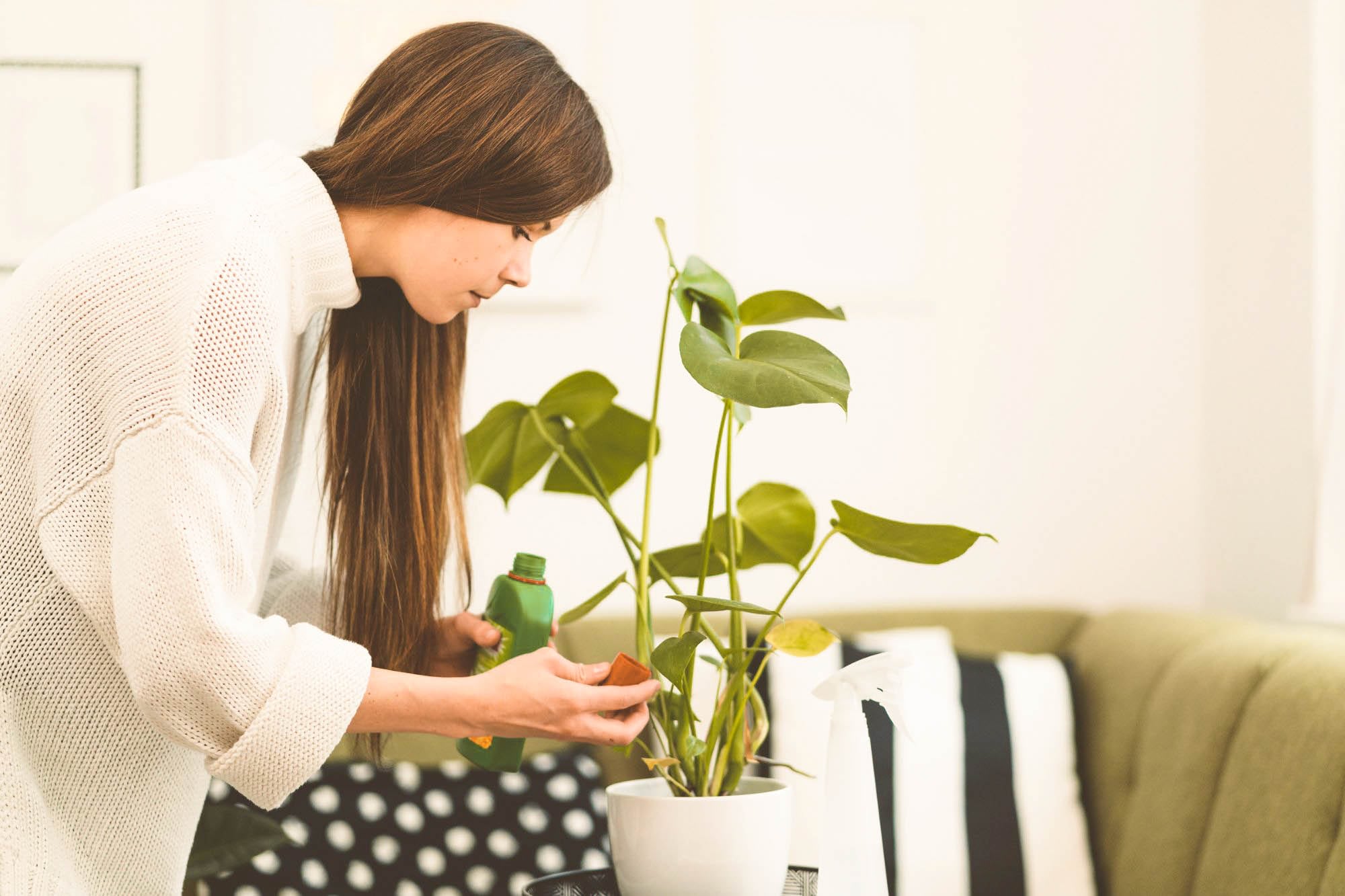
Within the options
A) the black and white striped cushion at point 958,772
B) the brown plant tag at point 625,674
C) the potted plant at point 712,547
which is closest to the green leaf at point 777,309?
the potted plant at point 712,547

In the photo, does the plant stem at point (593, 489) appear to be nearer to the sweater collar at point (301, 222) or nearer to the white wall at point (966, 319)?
the sweater collar at point (301, 222)

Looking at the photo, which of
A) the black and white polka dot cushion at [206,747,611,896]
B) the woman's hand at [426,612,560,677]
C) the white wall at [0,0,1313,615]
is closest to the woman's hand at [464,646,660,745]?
the woman's hand at [426,612,560,677]

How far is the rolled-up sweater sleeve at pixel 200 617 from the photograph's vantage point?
0.77 meters

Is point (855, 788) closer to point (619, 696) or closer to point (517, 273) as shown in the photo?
point (619, 696)

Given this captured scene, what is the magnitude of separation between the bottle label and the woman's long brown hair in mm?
62

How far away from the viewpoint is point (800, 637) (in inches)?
41.7

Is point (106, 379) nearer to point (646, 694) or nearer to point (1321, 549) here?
point (646, 694)

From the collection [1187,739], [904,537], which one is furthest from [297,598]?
[1187,739]

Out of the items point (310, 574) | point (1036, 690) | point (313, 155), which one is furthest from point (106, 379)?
point (1036, 690)

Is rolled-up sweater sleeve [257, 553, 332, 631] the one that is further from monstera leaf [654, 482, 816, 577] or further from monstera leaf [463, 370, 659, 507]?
monstera leaf [654, 482, 816, 577]

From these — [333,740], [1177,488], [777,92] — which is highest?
[777,92]

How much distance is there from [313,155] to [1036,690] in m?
1.25

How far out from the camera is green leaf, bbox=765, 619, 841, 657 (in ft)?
3.44

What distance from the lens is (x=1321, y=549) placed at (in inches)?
70.2
